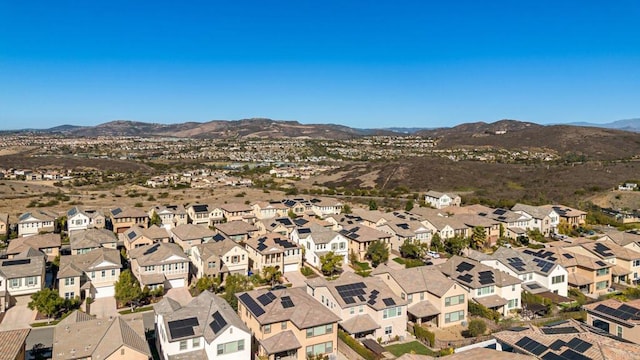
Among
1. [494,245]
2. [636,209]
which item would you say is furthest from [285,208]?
[636,209]

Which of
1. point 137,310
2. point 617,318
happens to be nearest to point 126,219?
point 137,310

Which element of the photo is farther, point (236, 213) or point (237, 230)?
point (236, 213)

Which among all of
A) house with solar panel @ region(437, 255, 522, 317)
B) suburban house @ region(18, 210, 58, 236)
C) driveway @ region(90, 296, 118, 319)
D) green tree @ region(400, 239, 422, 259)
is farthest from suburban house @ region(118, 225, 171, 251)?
house with solar panel @ region(437, 255, 522, 317)

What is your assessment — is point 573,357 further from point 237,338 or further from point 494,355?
point 237,338

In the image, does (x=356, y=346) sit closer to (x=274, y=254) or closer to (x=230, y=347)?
(x=230, y=347)

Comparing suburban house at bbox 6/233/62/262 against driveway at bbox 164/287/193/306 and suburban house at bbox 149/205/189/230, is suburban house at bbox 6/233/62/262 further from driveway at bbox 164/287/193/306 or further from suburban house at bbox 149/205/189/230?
driveway at bbox 164/287/193/306

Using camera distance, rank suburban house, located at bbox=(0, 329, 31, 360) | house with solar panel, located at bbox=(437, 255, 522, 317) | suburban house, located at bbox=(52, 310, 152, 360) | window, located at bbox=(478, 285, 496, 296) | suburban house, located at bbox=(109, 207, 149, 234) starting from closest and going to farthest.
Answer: suburban house, located at bbox=(0, 329, 31, 360)
suburban house, located at bbox=(52, 310, 152, 360)
house with solar panel, located at bbox=(437, 255, 522, 317)
window, located at bbox=(478, 285, 496, 296)
suburban house, located at bbox=(109, 207, 149, 234)

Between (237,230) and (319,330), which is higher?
(237,230)
